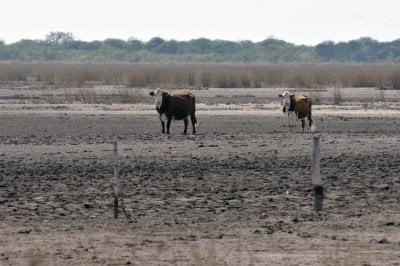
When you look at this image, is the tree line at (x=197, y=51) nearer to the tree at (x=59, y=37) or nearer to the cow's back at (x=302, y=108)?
the tree at (x=59, y=37)

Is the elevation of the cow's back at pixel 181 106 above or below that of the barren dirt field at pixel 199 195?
above

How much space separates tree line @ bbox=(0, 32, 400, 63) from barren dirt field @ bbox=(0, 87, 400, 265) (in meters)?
135

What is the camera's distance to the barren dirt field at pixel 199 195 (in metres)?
13.8

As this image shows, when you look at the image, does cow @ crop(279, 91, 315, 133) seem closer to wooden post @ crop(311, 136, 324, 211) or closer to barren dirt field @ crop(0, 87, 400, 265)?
barren dirt field @ crop(0, 87, 400, 265)

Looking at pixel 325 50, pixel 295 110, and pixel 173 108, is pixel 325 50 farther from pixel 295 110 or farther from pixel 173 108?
pixel 173 108

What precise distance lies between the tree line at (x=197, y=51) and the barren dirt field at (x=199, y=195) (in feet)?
442

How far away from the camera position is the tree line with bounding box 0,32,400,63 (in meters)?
170

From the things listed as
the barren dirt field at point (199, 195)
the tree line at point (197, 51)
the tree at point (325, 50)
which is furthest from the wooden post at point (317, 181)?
the tree at point (325, 50)

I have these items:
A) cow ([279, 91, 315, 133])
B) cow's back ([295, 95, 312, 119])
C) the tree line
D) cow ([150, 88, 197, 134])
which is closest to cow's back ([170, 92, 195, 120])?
cow ([150, 88, 197, 134])

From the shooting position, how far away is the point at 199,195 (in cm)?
1883

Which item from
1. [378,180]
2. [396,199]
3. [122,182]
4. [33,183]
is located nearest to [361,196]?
[396,199]

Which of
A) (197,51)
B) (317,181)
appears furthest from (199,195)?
(197,51)

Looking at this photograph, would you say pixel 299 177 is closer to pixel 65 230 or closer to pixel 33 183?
pixel 33 183

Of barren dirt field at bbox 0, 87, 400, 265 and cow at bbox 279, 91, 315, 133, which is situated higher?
cow at bbox 279, 91, 315, 133
